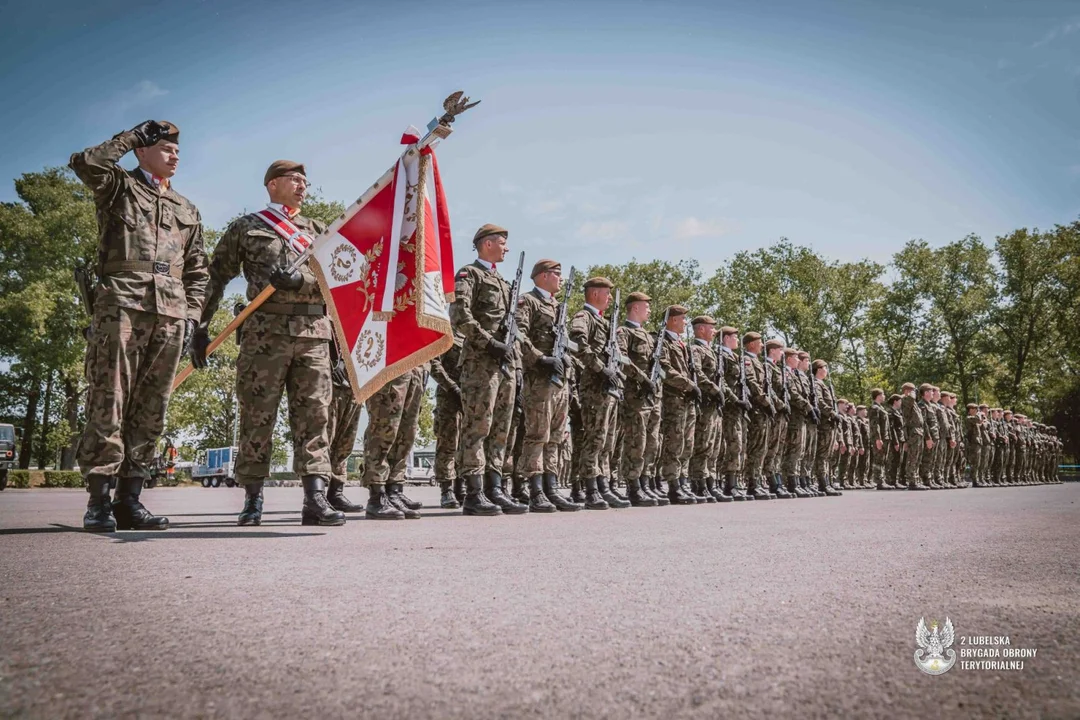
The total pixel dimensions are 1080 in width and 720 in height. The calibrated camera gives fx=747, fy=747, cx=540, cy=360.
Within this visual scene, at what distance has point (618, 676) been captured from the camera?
155 cm

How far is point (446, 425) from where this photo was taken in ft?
29.5

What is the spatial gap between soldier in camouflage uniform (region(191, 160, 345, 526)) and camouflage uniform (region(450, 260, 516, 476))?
191 centimetres

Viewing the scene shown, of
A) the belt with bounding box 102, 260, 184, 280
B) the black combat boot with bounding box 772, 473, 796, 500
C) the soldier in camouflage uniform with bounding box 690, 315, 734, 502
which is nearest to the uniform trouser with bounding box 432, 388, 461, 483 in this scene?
the soldier in camouflage uniform with bounding box 690, 315, 734, 502

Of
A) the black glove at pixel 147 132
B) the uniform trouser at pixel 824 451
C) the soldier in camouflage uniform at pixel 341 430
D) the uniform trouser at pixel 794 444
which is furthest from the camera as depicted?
the uniform trouser at pixel 824 451

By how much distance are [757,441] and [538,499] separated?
233 inches

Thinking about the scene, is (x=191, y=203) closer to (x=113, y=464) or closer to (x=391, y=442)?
(x=113, y=464)

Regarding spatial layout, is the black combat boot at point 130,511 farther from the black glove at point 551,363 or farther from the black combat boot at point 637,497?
the black combat boot at point 637,497

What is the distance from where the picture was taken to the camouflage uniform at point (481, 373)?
669 centimetres

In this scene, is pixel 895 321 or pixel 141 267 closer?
pixel 141 267

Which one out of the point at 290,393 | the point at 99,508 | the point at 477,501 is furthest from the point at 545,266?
the point at 99,508

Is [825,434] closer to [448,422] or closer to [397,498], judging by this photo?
[448,422]

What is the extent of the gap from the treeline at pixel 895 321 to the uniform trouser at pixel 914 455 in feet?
70.3

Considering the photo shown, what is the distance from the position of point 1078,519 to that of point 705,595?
222 inches

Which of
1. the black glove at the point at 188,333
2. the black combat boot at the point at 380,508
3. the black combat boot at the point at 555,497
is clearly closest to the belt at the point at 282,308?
the black glove at the point at 188,333
